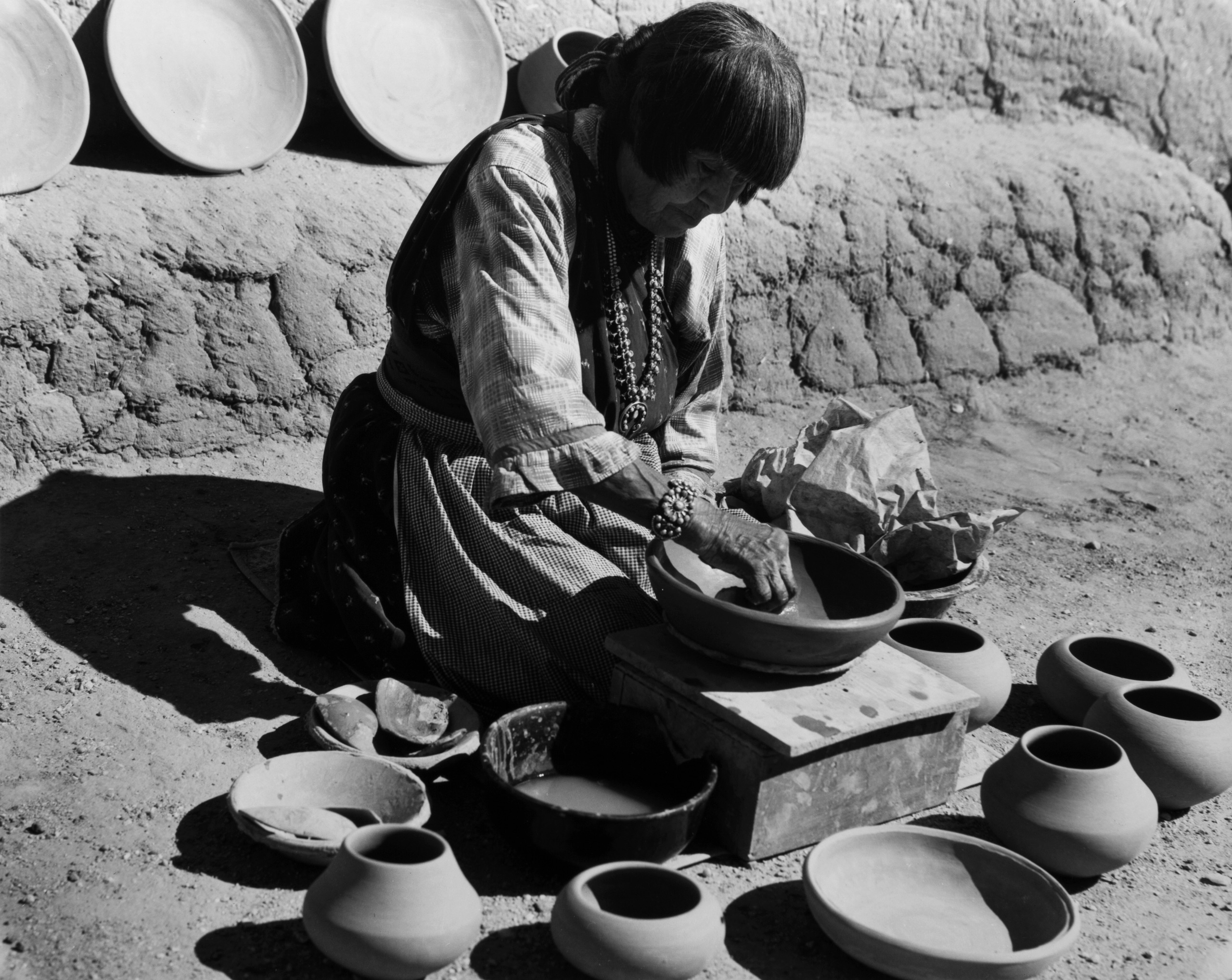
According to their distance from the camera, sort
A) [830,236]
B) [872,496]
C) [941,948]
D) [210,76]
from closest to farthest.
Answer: [941,948]
[872,496]
[210,76]
[830,236]

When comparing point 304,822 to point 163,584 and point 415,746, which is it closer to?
point 415,746

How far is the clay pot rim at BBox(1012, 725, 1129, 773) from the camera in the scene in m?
2.47

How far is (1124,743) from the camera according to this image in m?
2.79

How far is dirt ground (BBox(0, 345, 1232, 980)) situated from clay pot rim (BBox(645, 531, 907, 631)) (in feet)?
1.54

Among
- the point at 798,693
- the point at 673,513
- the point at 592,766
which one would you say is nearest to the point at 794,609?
the point at 798,693

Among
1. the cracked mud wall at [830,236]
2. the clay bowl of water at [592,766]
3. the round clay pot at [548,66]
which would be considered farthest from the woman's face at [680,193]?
the round clay pot at [548,66]

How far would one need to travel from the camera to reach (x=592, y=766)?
2.62 meters

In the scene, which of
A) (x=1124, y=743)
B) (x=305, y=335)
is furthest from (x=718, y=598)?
(x=305, y=335)

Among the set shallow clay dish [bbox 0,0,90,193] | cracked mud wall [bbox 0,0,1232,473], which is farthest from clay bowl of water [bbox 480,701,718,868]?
shallow clay dish [bbox 0,0,90,193]

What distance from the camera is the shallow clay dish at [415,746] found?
8.56 feet

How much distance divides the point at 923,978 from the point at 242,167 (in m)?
3.27

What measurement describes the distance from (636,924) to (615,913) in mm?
134

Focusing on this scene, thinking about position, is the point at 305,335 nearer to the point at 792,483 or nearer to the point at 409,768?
the point at 792,483

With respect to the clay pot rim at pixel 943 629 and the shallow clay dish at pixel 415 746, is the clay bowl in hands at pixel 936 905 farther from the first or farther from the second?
the shallow clay dish at pixel 415 746
